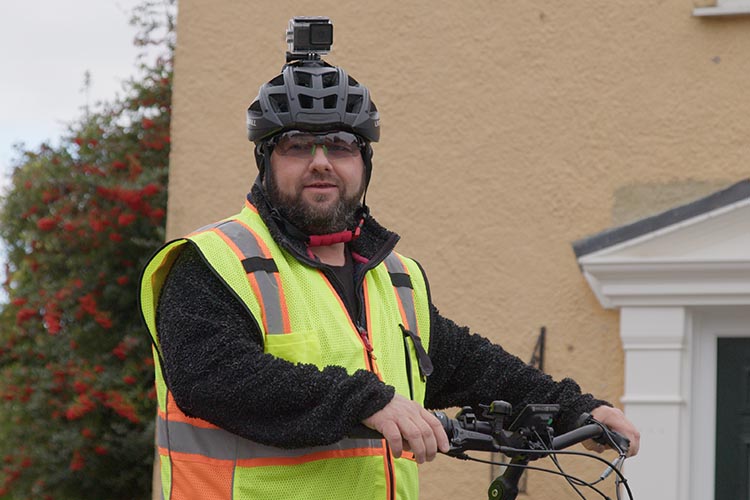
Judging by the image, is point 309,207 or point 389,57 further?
point 389,57

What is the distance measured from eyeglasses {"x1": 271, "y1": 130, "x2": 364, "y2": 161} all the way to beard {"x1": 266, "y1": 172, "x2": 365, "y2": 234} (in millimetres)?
66

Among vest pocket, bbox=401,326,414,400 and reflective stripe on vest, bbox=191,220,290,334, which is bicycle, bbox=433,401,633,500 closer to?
vest pocket, bbox=401,326,414,400

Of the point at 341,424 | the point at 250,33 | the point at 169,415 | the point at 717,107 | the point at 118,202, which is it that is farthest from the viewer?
the point at 118,202

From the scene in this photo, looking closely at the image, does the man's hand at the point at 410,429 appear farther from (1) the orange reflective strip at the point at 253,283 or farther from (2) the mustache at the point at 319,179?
(2) the mustache at the point at 319,179

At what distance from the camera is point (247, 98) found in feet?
24.0

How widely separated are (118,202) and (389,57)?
3445mm

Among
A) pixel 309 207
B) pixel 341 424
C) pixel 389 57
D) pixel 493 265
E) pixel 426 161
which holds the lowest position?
pixel 341 424

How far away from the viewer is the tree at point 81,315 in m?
9.65

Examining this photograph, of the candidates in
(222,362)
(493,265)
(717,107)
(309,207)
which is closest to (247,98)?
(493,265)

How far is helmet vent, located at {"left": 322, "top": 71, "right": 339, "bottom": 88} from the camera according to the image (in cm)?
368

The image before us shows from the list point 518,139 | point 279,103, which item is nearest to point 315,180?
point 279,103

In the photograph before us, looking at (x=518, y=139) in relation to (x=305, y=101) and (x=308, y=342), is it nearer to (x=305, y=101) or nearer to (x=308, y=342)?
(x=305, y=101)

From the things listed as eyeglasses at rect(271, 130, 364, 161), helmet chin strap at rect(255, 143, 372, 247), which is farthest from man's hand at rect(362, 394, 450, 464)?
eyeglasses at rect(271, 130, 364, 161)

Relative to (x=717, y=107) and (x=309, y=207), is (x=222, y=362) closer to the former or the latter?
(x=309, y=207)
